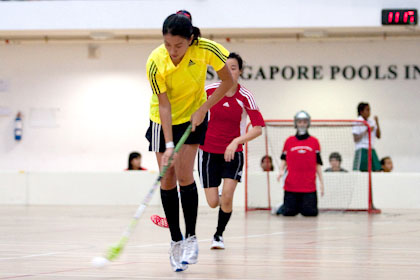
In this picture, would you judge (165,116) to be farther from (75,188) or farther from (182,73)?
(75,188)

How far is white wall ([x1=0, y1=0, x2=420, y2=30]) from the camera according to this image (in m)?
13.0

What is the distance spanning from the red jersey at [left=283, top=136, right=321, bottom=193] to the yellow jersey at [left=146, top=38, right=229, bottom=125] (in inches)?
254

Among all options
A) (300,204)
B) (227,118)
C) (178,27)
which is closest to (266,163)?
(300,204)

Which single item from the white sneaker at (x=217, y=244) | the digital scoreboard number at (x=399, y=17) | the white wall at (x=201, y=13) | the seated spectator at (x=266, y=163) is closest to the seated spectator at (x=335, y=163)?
the seated spectator at (x=266, y=163)

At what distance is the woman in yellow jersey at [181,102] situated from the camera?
4531mm

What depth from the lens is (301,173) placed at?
11.1 m

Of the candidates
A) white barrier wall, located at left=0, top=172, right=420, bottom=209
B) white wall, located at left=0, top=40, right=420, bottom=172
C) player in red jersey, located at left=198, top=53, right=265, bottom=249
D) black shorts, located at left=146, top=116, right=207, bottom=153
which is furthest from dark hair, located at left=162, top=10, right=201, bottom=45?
white wall, located at left=0, top=40, right=420, bottom=172

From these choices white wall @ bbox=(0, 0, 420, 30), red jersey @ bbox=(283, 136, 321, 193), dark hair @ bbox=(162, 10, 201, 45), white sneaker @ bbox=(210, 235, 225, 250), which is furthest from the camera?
white wall @ bbox=(0, 0, 420, 30)

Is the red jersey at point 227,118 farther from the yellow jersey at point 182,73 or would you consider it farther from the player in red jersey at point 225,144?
the yellow jersey at point 182,73

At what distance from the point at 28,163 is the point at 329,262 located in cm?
1115

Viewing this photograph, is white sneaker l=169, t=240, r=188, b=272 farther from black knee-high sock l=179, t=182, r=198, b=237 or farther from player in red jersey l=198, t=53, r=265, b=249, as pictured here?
player in red jersey l=198, t=53, r=265, b=249

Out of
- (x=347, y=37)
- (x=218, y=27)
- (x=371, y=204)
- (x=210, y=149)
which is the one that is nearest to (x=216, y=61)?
(x=210, y=149)

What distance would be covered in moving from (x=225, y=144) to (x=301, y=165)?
4.51 m

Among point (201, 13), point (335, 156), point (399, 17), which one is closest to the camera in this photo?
point (399, 17)
